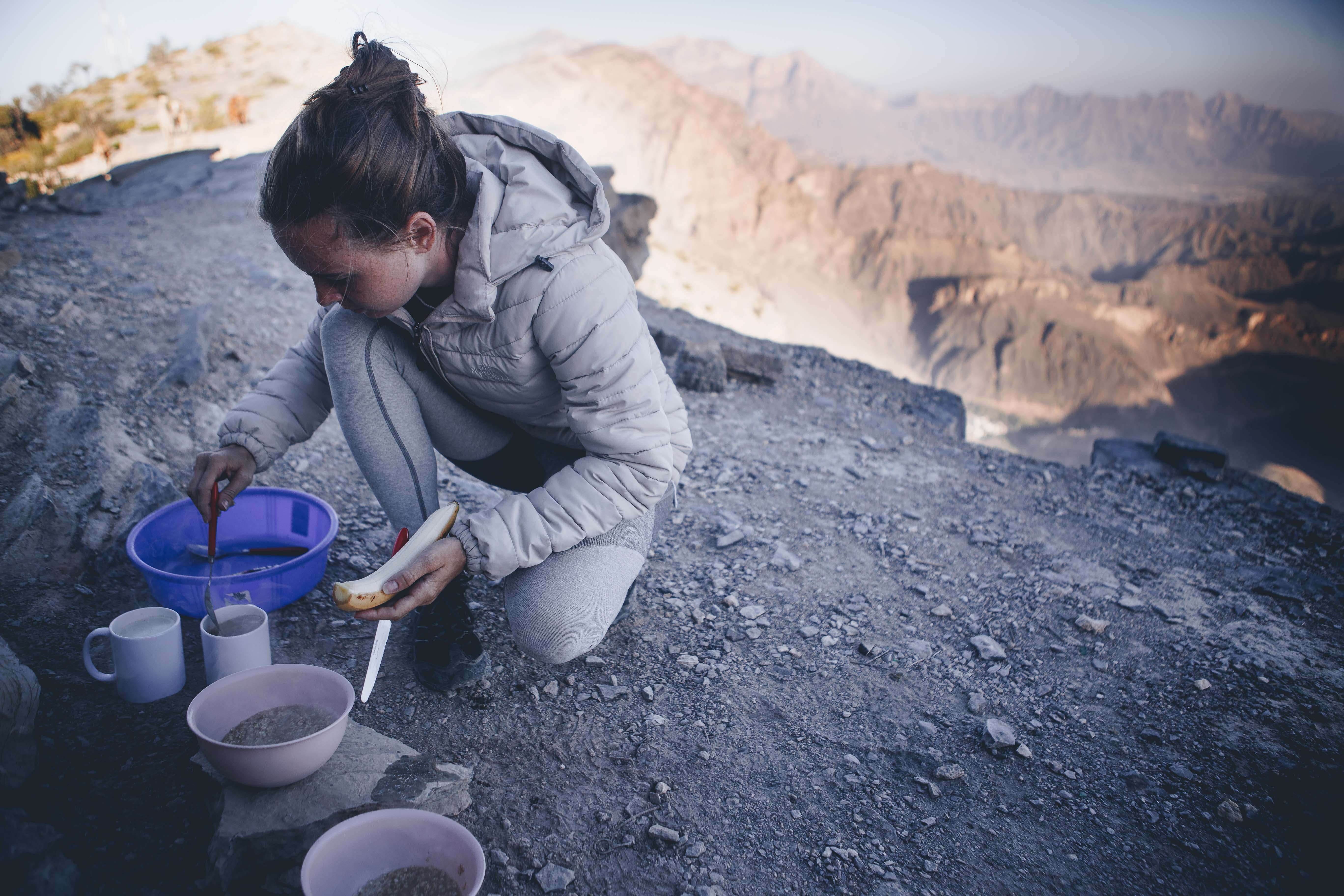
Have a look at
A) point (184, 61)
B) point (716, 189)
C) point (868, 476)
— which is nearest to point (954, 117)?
point (716, 189)

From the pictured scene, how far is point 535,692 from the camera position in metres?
1.97

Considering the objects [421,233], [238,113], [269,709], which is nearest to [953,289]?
[238,113]

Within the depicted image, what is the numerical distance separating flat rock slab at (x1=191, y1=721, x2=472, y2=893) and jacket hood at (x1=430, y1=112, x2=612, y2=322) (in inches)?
42.0

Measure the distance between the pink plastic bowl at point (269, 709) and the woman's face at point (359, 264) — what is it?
84cm

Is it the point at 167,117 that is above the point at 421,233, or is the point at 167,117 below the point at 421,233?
below

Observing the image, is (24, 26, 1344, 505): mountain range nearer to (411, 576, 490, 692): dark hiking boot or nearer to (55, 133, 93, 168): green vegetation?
(55, 133, 93, 168): green vegetation

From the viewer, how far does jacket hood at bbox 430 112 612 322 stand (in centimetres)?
152

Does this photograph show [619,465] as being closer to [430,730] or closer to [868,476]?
[430,730]

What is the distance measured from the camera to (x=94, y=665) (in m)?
1.69

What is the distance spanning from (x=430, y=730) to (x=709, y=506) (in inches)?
70.8

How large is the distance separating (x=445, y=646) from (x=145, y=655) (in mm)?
720

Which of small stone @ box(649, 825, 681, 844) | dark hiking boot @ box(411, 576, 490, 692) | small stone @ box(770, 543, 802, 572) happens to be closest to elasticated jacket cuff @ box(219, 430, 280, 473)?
dark hiking boot @ box(411, 576, 490, 692)

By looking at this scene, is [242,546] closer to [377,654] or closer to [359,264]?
[377,654]

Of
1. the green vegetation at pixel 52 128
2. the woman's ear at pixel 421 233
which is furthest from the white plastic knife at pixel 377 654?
the green vegetation at pixel 52 128
